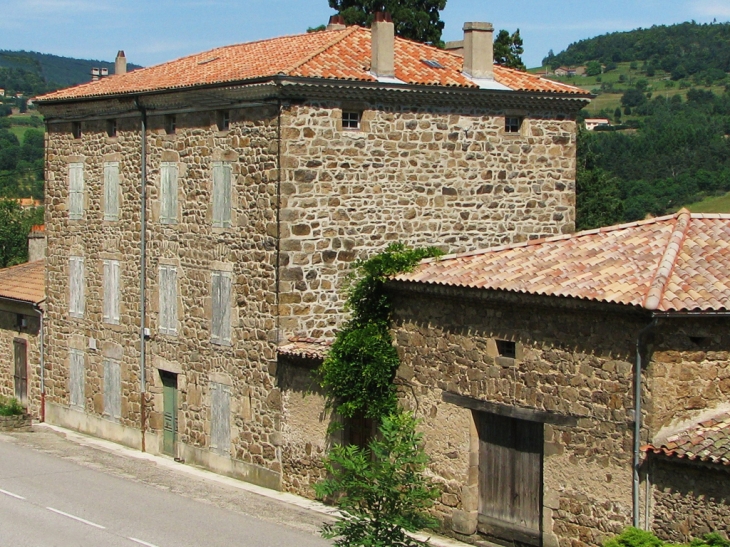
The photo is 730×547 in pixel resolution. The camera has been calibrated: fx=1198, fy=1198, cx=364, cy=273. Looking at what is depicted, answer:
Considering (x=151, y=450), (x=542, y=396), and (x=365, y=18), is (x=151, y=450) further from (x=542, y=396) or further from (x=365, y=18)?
(x=365, y=18)

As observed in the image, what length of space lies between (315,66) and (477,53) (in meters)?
3.59

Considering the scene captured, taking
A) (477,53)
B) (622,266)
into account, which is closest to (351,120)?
(477,53)

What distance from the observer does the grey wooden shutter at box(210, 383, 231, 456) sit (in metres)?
22.2

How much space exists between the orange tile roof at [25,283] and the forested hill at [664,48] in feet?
375

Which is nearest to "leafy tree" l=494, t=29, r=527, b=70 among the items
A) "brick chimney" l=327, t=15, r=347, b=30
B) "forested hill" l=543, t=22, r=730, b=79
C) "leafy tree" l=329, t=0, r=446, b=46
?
"leafy tree" l=329, t=0, r=446, b=46

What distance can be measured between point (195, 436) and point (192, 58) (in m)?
8.60

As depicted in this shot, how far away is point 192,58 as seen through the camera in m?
26.6

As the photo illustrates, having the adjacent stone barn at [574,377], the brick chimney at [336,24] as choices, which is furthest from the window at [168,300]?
the adjacent stone barn at [574,377]

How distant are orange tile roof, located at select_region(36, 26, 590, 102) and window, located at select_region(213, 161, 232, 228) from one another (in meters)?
1.58

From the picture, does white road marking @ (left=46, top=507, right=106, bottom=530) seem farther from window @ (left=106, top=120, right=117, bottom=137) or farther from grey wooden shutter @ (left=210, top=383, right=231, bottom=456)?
window @ (left=106, top=120, right=117, bottom=137)

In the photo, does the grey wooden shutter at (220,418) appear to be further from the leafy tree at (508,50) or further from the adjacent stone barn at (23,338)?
the leafy tree at (508,50)

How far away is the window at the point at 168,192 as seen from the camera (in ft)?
77.6

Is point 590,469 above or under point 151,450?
above

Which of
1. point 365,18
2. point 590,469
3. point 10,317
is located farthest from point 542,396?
point 365,18
